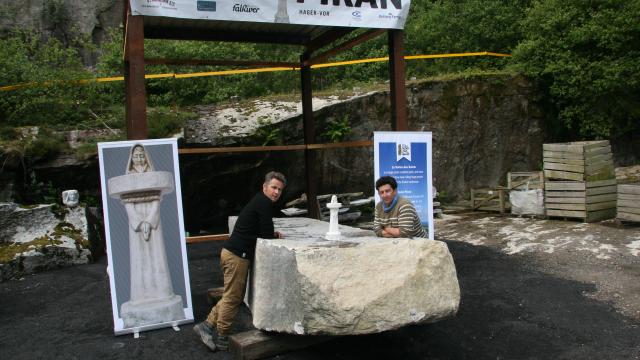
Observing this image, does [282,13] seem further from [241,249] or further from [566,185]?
[566,185]

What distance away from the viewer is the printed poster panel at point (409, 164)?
6816mm

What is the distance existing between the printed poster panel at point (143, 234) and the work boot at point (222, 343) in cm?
82

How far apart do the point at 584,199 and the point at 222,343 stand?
8047 mm

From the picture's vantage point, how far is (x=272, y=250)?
4578mm

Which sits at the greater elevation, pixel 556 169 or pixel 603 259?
pixel 556 169

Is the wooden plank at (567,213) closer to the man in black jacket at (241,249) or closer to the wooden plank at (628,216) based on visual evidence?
the wooden plank at (628,216)

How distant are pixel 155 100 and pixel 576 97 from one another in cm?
1099

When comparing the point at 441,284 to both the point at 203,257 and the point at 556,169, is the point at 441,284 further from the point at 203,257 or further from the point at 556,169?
the point at 556,169

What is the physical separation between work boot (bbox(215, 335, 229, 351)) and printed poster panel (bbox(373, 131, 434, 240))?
2.72 metres

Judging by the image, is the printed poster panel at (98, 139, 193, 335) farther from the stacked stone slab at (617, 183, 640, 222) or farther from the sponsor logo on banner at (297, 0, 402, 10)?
the stacked stone slab at (617, 183, 640, 222)

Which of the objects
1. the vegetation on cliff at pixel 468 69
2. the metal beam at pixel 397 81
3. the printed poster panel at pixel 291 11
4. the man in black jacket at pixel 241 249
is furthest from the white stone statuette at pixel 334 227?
the vegetation on cliff at pixel 468 69

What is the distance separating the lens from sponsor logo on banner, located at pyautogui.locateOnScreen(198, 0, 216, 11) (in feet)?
20.9

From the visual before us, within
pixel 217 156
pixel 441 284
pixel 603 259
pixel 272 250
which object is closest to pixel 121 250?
pixel 272 250

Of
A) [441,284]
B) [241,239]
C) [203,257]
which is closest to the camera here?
[441,284]
